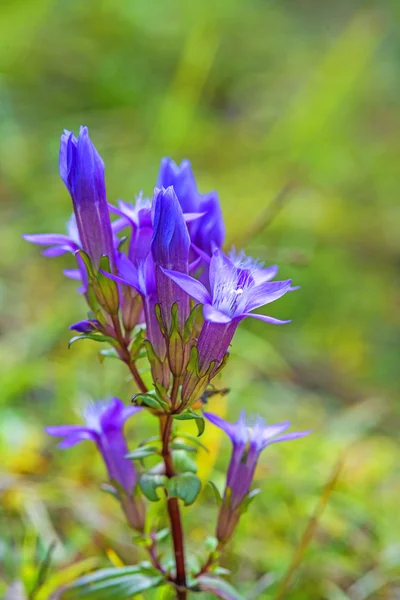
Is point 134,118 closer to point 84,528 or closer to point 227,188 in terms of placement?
point 227,188

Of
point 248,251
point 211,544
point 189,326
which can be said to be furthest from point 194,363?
point 248,251

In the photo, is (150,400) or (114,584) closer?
(150,400)

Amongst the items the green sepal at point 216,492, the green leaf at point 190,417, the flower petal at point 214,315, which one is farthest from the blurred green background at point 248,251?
the flower petal at point 214,315

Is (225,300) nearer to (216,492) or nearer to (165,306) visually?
(165,306)

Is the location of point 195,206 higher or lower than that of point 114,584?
higher

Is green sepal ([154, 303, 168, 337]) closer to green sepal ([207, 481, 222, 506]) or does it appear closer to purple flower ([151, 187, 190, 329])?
purple flower ([151, 187, 190, 329])

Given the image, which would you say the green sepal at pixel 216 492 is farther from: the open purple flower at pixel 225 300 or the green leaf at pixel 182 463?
the open purple flower at pixel 225 300
